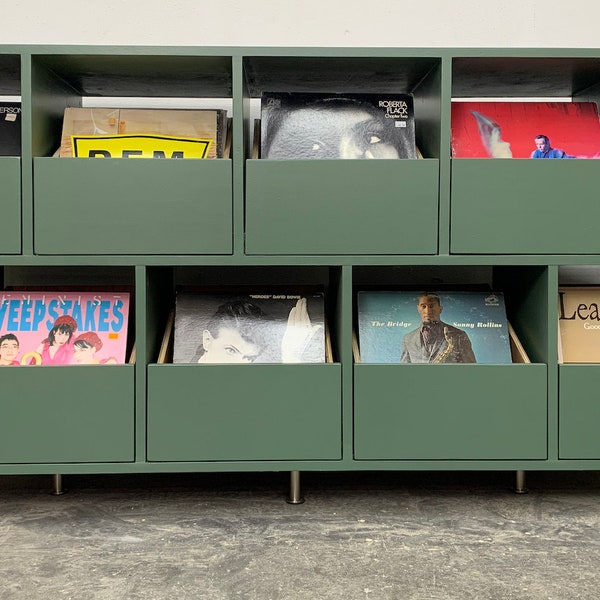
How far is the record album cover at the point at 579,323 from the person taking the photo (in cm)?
165

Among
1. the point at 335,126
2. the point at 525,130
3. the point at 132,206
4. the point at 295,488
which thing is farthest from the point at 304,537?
the point at 525,130

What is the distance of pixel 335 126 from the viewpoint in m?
1.66

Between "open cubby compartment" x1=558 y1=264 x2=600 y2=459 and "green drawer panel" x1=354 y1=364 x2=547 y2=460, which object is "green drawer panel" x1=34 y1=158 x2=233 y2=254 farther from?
"open cubby compartment" x1=558 y1=264 x2=600 y2=459

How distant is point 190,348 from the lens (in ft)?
5.33

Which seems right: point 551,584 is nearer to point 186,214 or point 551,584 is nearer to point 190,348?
point 190,348

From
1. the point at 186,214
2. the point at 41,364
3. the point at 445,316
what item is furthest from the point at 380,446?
the point at 41,364

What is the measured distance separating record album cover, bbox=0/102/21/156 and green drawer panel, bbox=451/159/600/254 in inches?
47.9

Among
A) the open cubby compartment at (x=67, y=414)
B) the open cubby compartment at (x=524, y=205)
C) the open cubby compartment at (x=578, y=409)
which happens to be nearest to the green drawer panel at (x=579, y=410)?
the open cubby compartment at (x=578, y=409)

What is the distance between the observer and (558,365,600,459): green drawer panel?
1573 mm

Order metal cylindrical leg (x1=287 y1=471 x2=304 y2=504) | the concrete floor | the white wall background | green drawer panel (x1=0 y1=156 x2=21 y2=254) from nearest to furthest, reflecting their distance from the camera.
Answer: the concrete floor, green drawer panel (x1=0 y1=156 x2=21 y2=254), metal cylindrical leg (x1=287 y1=471 x2=304 y2=504), the white wall background

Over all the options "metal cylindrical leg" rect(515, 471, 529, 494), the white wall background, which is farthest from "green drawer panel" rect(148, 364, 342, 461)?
the white wall background

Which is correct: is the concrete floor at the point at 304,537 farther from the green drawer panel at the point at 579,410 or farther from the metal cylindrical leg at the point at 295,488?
the green drawer panel at the point at 579,410

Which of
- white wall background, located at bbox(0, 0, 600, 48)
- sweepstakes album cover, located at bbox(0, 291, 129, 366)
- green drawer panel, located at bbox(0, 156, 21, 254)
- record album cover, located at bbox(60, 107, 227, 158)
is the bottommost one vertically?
sweepstakes album cover, located at bbox(0, 291, 129, 366)

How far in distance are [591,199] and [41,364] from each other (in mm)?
1492
